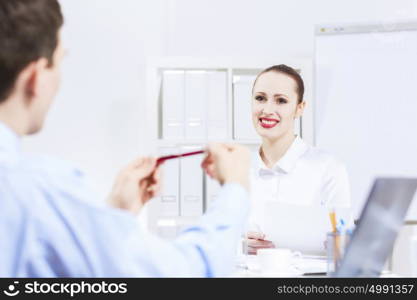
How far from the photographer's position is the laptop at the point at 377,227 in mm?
903

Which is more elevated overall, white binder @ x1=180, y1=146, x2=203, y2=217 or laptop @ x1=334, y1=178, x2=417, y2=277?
white binder @ x1=180, y1=146, x2=203, y2=217

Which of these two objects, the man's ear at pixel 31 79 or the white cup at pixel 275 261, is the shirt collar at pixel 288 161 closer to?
the white cup at pixel 275 261

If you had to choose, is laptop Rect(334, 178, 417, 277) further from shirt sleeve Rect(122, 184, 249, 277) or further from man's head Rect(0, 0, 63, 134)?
man's head Rect(0, 0, 63, 134)

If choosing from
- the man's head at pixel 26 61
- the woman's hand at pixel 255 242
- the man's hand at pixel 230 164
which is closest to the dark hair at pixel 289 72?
the woman's hand at pixel 255 242

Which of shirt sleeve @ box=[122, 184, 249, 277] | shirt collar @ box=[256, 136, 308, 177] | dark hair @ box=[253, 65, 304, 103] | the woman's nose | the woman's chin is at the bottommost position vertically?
shirt sleeve @ box=[122, 184, 249, 277]

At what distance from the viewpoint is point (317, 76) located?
270 centimetres

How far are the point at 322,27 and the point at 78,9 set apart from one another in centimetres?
133

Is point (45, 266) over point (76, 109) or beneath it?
beneath

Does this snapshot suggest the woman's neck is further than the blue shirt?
Yes

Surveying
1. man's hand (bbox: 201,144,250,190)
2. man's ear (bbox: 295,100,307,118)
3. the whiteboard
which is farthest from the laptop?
the whiteboard

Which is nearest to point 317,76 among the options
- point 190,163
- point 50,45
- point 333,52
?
point 333,52

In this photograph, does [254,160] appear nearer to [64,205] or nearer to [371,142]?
[371,142]

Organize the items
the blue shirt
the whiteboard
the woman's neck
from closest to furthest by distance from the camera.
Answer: the blue shirt < the woman's neck < the whiteboard

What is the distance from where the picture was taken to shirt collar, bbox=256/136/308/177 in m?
2.35
